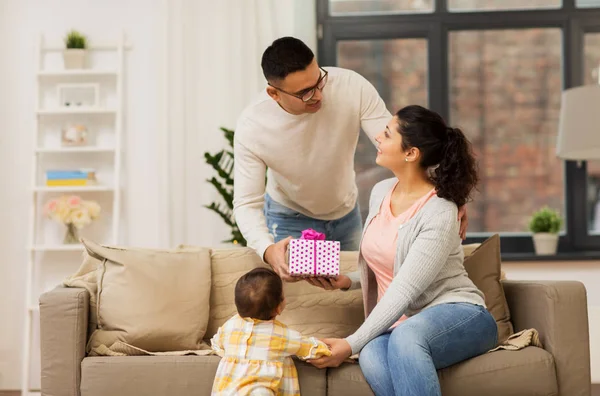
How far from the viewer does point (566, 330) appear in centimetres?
252

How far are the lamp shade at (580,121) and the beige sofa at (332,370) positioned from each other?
1370 millimetres

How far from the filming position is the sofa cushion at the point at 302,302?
2.86 meters

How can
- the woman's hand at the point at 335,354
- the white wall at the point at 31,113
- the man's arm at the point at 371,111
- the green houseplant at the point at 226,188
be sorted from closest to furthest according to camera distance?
1. the woman's hand at the point at 335,354
2. the man's arm at the point at 371,111
3. the green houseplant at the point at 226,188
4. the white wall at the point at 31,113

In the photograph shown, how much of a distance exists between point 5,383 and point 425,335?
3061 millimetres

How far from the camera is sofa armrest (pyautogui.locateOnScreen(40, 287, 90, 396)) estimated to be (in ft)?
8.41

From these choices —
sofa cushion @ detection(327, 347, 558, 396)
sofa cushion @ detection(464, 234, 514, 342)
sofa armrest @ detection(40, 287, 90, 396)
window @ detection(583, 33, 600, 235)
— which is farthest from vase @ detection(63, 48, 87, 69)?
window @ detection(583, 33, 600, 235)

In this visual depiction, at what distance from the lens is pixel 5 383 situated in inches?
178

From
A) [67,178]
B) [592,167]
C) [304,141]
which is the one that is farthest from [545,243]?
[67,178]

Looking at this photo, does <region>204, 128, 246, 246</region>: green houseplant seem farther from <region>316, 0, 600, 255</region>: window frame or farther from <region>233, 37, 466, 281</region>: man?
<region>233, 37, 466, 281</region>: man

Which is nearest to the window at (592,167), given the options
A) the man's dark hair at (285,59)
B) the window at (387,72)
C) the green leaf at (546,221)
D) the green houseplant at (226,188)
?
the green leaf at (546,221)

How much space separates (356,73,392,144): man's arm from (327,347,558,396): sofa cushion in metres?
0.85

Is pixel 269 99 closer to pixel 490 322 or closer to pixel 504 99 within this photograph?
pixel 490 322

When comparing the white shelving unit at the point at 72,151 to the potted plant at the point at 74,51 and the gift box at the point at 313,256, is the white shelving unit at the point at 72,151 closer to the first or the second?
the potted plant at the point at 74,51

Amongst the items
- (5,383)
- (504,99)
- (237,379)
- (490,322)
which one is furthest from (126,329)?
(504,99)
